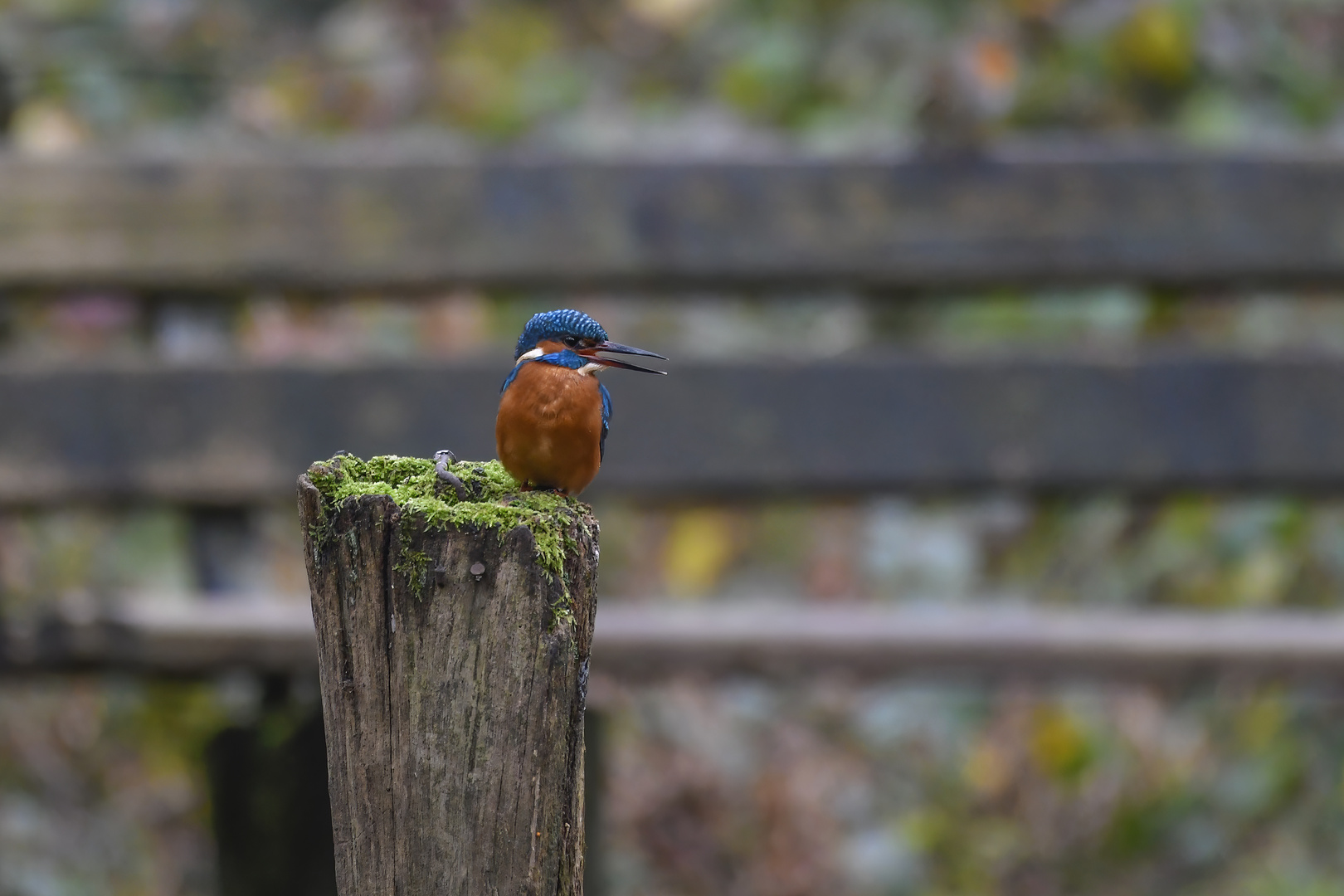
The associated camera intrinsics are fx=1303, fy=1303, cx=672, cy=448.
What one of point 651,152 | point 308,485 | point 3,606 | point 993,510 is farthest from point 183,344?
point 993,510

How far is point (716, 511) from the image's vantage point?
3811 millimetres

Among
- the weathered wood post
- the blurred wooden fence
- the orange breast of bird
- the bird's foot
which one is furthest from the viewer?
the blurred wooden fence

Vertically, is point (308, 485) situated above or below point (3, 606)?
above

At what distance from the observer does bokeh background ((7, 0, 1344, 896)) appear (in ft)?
11.5

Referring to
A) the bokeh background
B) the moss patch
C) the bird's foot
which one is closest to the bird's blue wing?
the moss patch

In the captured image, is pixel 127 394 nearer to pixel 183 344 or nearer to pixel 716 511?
pixel 183 344

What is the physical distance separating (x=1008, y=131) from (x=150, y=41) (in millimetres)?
2724

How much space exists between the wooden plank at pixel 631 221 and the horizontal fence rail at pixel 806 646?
0.73 m

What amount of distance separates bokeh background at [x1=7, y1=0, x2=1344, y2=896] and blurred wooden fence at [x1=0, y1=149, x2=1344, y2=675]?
0.36 metres

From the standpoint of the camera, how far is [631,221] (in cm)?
279

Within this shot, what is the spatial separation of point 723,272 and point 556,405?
148 cm

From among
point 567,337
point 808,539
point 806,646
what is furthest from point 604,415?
point 808,539

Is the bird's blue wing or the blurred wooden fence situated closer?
the bird's blue wing

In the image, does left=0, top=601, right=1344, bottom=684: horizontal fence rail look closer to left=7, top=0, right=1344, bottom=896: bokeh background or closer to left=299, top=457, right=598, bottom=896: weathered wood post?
left=7, top=0, right=1344, bottom=896: bokeh background
